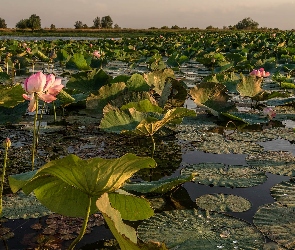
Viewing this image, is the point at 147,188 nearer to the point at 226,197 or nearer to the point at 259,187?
the point at 226,197

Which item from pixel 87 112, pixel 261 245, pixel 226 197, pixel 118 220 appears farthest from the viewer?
pixel 87 112

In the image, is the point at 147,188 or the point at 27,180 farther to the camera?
the point at 147,188

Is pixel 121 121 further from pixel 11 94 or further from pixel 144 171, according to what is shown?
pixel 11 94

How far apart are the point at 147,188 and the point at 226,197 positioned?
472 millimetres

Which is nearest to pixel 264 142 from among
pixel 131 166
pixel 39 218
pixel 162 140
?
pixel 162 140

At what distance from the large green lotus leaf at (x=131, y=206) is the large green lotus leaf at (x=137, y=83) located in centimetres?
234

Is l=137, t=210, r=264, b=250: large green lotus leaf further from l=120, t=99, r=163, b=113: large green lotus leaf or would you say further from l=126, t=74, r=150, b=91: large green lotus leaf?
l=126, t=74, r=150, b=91: large green lotus leaf

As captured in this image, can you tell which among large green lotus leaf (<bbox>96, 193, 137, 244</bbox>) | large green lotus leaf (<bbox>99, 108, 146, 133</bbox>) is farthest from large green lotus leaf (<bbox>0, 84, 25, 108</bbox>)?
large green lotus leaf (<bbox>96, 193, 137, 244</bbox>)

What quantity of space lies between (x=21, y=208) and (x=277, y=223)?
1.02 meters

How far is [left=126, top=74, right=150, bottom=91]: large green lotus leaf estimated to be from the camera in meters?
3.60

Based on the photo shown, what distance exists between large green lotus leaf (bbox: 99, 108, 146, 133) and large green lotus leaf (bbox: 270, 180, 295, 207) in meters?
0.86

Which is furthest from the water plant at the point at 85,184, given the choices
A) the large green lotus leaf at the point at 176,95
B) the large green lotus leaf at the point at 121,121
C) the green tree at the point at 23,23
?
the green tree at the point at 23,23

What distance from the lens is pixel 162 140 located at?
3.03 meters

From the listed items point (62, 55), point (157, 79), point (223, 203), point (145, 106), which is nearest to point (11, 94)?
point (145, 106)
